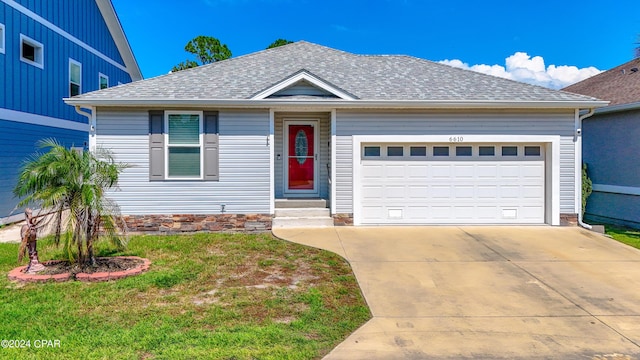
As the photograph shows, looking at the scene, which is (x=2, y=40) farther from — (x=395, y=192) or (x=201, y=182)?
(x=395, y=192)

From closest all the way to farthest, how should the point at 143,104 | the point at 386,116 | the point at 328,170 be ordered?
the point at 143,104
the point at 386,116
the point at 328,170

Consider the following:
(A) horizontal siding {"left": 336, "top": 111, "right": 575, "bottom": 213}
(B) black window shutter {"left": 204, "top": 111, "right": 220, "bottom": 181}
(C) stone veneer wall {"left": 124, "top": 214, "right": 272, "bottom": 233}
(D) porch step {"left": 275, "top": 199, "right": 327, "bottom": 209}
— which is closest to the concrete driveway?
(C) stone veneer wall {"left": 124, "top": 214, "right": 272, "bottom": 233}

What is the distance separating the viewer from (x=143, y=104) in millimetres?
8398

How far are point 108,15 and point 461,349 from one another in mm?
17798

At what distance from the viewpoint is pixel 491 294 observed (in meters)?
4.94

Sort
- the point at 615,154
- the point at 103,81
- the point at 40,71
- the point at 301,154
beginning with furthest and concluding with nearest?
the point at 103,81
the point at 40,71
the point at 615,154
the point at 301,154

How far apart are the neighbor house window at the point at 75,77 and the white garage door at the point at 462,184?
11.3 m

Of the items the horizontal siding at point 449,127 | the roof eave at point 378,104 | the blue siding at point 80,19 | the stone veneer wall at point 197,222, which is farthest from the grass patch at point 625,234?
the blue siding at point 80,19

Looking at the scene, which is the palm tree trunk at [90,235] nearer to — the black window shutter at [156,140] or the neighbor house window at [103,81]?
the black window shutter at [156,140]

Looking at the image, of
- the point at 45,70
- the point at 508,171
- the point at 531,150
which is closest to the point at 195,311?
the point at 508,171

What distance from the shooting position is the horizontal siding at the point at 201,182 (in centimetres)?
871

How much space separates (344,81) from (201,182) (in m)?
4.39

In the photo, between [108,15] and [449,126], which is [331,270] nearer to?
[449,126]

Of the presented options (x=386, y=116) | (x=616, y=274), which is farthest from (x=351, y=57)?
(x=616, y=274)
